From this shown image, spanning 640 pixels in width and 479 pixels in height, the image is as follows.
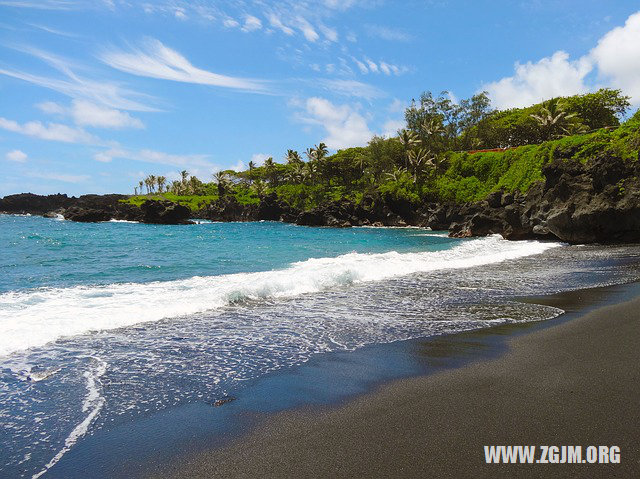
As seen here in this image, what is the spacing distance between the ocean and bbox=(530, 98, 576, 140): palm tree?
55.1 metres

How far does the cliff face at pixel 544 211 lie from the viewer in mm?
29109

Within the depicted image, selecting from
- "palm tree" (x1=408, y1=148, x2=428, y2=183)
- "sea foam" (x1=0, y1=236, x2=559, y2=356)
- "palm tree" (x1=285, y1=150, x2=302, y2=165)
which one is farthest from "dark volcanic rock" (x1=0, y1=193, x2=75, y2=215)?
"sea foam" (x1=0, y1=236, x2=559, y2=356)

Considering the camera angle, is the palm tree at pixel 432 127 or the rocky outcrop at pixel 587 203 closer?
the rocky outcrop at pixel 587 203

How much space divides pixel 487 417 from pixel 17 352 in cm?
838

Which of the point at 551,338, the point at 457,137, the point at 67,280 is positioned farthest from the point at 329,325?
the point at 457,137

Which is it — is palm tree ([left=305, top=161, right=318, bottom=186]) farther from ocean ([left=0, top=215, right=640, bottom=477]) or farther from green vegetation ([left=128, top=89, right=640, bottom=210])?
ocean ([left=0, top=215, right=640, bottom=477])

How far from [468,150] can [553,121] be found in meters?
17.3

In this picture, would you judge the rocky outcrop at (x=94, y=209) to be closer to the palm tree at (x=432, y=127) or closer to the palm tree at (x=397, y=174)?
the palm tree at (x=397, y=174)

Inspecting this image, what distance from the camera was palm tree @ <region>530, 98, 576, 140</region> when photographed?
66250 mm

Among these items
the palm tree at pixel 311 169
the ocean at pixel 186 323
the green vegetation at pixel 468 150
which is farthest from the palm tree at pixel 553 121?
the ocean at pixel 186 323

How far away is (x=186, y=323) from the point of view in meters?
10.0

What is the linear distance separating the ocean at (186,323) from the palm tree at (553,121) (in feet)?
181

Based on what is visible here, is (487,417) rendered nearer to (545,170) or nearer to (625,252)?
(625,252)

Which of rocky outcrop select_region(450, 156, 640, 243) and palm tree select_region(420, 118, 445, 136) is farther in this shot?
palm tree select_region(420, 118, 445, 136)
